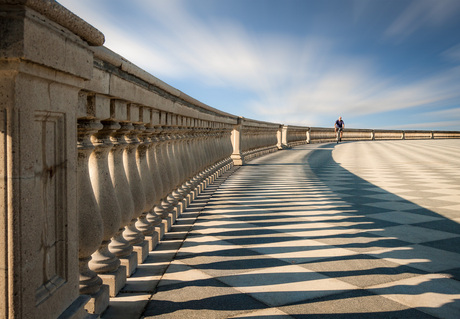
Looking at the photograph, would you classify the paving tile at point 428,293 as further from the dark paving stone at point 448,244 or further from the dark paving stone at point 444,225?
the dark paving stone at point 444,225

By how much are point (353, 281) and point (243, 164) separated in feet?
27.3

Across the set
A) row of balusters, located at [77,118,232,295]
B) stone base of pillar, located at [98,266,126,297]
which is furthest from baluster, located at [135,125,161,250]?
stone base of pillar, located at [98,266,126,297]

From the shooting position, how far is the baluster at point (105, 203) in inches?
81.2

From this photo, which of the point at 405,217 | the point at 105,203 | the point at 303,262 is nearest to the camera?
the point at 105,203

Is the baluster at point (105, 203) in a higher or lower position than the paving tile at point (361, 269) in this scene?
higher

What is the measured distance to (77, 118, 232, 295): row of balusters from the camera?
185 cm

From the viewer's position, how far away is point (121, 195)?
7.70 feet

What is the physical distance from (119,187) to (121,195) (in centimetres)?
6

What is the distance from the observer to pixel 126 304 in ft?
6.75

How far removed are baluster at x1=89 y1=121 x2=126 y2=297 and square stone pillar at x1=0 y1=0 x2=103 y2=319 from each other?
0.48 meters

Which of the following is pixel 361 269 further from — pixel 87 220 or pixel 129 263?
pixel 87 220

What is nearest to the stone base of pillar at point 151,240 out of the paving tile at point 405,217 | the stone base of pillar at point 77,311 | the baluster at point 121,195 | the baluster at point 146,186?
the baluster at point 146,186

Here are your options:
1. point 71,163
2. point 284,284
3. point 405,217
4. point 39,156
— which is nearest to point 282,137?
point 405,217

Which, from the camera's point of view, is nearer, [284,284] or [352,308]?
[352,308]
